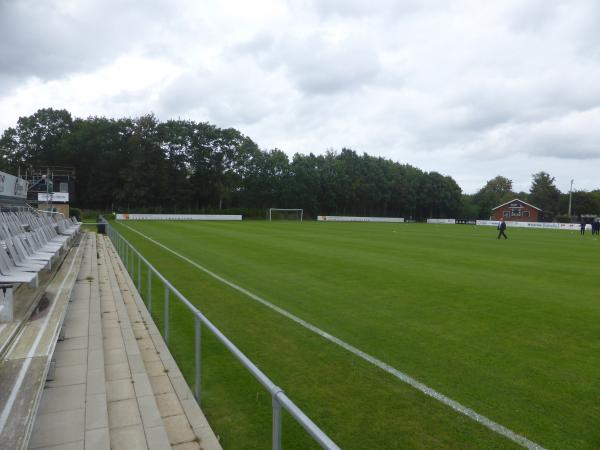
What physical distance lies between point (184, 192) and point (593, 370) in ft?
227

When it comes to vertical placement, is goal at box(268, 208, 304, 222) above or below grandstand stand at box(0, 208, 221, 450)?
above

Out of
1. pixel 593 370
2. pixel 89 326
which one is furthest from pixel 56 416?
pixel 593 370

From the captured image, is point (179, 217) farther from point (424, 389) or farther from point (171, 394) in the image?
point (424, 389)

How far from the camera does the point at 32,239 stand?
9422 mm

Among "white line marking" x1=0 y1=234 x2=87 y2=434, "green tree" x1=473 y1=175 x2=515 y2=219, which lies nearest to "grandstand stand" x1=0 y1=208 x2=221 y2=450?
"white line marking" x1=0 y1=234 x2=87 y2=434

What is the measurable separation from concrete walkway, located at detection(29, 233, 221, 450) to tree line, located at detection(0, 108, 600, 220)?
6263 centimetres

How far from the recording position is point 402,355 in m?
5.64

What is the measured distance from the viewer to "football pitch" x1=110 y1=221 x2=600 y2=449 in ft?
12.6

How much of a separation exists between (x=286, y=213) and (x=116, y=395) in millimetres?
71374

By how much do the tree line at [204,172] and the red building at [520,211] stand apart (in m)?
12.0

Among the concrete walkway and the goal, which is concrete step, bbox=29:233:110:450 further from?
the goal

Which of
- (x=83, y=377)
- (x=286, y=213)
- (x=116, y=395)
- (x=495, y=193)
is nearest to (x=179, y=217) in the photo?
(x=286, y=213)

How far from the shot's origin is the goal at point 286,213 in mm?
72863

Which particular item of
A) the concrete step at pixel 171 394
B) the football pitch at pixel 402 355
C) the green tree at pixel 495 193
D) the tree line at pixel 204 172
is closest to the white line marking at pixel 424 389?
the football pitch at pixel 402 355
